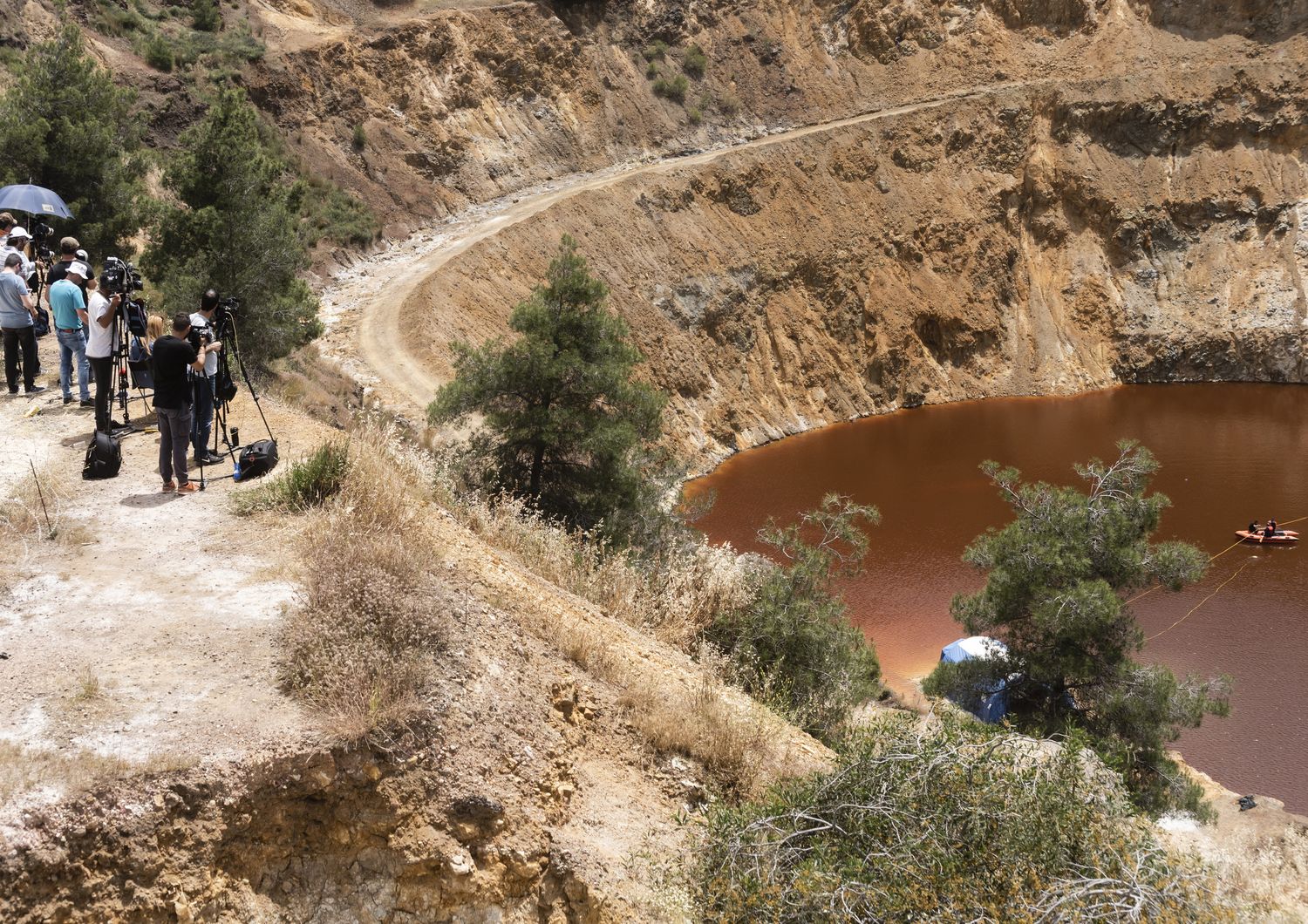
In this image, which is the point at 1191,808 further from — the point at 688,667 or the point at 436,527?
the point at 436,527

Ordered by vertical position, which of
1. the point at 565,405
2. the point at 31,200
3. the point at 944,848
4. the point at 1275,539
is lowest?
the point at 1275,539

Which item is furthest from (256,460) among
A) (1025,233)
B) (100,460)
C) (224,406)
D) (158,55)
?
(1025,233)

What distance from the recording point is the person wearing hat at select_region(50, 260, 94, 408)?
12.2m

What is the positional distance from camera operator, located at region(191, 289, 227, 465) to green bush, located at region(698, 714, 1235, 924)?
22.9 feet

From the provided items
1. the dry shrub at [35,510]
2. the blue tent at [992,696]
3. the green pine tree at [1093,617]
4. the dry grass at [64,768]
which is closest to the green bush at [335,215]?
the blue tent at [992,696]

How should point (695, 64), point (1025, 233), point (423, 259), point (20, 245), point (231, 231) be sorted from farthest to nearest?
point (695, 64), point (1025, 233), point (423, 259), point (231, 231), point (20, 245)

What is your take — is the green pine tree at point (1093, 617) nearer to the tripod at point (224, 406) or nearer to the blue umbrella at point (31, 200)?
the tripod at point (224, 406)

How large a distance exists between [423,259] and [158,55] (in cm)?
1180

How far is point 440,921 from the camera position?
5941mm

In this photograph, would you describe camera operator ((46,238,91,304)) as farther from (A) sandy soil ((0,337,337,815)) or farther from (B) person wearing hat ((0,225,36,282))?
(A) sandy soil ((0,337,337,815))

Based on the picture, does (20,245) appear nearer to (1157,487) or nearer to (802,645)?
(802,645)

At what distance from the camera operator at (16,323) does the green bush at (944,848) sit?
1088 cm

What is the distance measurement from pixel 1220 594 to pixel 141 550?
25.3m

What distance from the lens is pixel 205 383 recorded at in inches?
426
